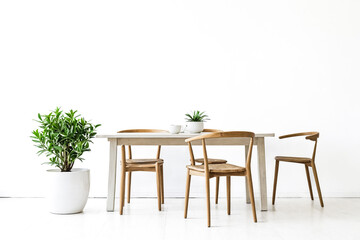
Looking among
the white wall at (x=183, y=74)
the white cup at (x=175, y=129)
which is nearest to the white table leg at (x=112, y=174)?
the white cup at (x=175, y=129)

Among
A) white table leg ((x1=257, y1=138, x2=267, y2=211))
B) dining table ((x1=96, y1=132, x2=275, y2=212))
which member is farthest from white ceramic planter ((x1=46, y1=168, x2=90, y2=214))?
white table leg ((x1=257, y1=138, x2=267, y2=211))

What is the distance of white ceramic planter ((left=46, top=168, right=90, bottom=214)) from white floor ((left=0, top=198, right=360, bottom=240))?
0.27ft

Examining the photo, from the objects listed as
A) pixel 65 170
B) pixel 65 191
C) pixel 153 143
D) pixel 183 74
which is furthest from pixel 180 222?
pixel 183 74

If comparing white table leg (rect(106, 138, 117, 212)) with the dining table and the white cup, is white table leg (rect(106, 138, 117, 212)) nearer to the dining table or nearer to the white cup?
the dining table

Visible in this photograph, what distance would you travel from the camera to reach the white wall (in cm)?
410

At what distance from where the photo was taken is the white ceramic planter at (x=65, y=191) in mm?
3135

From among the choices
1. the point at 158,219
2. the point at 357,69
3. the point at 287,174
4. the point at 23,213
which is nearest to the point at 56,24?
the point at 23,213

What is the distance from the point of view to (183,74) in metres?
4.14

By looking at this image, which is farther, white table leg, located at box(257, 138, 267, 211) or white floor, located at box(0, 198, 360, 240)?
white table leg, located at box(257, 138, 267, 211)

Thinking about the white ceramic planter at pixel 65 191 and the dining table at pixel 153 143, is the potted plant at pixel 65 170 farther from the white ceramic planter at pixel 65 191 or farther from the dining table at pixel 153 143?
the dining table at pixel 153 143

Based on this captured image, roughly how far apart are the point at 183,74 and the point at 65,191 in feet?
6.08

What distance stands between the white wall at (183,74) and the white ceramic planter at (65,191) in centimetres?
89

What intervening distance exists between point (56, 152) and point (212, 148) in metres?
1.73

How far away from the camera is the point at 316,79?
413 cm
